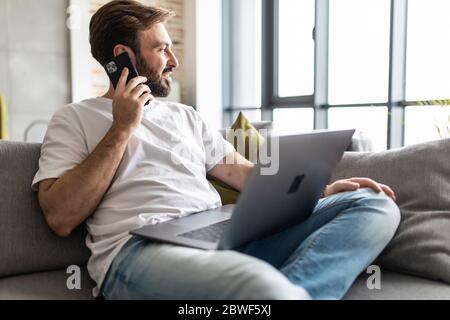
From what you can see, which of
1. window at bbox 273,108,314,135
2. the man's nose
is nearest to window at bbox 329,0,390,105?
window at bbox 273,108,314,135

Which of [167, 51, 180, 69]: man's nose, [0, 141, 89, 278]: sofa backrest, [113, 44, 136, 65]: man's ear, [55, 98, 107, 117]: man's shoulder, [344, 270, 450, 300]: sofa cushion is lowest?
[344, 270, 450, 300]: sofa cushion

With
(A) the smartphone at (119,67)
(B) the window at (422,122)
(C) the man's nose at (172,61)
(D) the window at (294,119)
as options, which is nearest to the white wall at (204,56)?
(D) the window at (294,119)

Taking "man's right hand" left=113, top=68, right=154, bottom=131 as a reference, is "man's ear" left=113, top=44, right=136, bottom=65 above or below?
above

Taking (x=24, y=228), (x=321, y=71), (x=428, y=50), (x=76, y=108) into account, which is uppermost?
(x=428, y=50)

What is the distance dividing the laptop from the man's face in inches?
20.0

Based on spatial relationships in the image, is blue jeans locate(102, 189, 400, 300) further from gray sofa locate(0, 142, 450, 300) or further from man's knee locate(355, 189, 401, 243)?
gray sofa locate(0, 142, 450, 300)

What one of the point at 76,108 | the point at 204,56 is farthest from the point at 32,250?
the point at 204,56

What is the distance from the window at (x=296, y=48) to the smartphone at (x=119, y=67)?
285 cm

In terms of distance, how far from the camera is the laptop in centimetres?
96

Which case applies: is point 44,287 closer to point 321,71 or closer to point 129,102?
point 129,102

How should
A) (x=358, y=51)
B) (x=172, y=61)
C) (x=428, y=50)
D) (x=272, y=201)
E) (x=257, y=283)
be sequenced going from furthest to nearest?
(x=358, y=51), (x=428, y=50), (x=172, y=61), (x=272, y=201), (x=257, y=283)

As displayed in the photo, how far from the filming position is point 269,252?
3.98ft

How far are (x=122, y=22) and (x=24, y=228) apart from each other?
2.32 ft

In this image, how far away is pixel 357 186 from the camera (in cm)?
137
